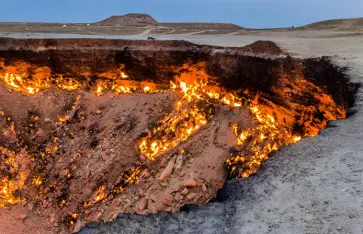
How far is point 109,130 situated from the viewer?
327 inches

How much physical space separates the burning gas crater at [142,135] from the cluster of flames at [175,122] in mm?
23

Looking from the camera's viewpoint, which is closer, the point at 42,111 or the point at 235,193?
the point at 235,193

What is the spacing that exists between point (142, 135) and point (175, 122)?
0.90 meters

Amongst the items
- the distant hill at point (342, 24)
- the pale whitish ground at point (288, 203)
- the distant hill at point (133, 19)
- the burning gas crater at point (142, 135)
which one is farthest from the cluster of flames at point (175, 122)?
the distant hill at point (133, 19)

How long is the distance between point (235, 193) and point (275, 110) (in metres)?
4.92

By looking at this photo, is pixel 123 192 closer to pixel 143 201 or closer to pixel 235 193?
pixel 143 201

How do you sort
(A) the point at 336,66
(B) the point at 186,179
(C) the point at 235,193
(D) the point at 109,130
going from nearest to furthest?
(C) the point at 235,193 < (A) the point at 336,66 < (B) the point at 186,179 < (D) the point at 109,130

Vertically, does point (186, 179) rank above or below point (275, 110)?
below

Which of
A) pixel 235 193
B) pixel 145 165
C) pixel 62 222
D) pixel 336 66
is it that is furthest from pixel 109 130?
pixel 235 193

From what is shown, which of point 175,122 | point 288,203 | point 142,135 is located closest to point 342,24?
point 175,122

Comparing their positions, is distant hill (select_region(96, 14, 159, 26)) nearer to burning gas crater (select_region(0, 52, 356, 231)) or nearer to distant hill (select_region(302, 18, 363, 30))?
distant hill (select_region(302, 18, 363, 30))

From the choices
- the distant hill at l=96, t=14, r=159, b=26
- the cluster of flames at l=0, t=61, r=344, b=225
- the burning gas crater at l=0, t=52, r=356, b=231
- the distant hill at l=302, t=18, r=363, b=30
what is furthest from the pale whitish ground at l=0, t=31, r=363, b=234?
the distant hill at l=96, t=14, r=159, b=26

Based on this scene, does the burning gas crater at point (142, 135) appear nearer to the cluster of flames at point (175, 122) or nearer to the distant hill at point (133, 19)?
the cluster of flames at point (175, 122)

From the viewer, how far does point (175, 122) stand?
812 cm
